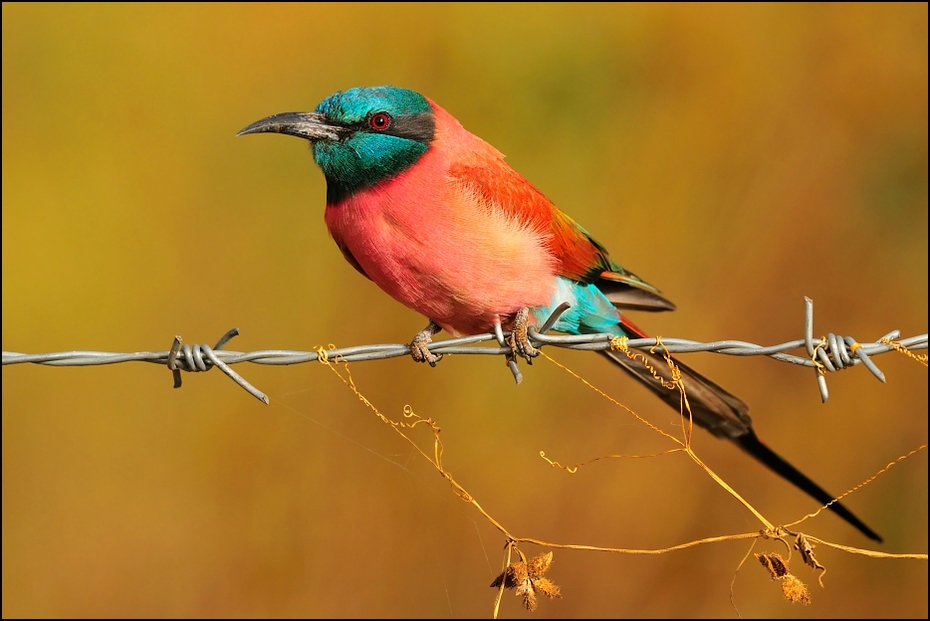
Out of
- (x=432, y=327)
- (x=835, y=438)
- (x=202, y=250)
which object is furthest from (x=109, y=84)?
(x=835, y=438)

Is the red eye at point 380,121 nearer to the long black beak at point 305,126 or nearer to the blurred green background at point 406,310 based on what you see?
the long black beak at point 305,126

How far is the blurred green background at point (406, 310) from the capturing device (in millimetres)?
4852

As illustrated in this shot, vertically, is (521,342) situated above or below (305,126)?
below

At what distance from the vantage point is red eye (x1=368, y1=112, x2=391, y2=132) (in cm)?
341

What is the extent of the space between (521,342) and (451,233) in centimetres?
47

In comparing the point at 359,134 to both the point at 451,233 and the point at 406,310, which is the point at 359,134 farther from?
the point at 406,310

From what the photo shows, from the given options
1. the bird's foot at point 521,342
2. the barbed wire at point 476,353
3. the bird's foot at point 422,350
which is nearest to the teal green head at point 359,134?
the bird's foot at point 422,350

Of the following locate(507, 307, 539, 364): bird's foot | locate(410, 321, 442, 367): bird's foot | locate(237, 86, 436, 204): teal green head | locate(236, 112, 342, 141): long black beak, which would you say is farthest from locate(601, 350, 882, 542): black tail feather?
locate(236, 112, 342, 141): long black beak

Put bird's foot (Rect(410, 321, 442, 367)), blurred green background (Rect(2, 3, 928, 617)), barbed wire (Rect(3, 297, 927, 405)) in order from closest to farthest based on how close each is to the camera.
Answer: barbed wire (Rect(3, 297, 927, 405)), bird's foot (Rect(410, 321, 442, 367)), blurred green background (Rect(2, 3, 928, 617))

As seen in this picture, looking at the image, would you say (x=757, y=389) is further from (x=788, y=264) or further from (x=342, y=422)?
(x=342, y=422)

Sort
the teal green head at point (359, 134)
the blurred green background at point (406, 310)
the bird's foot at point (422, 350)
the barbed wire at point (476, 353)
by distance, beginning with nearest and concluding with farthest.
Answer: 1. the barbed wire at point (476, 353)
2. the bird's foot at point (422, 350)
3. the teal green head at point (359, 134)
4. the blurred green background at point (406, 310)

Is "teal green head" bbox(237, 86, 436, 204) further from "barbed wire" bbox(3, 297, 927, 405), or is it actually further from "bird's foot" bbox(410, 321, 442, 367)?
"barbed wire" bbox(3, 297, 927, 405)

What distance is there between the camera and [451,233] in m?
3.17

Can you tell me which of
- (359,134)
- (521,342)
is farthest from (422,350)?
(359,134)
